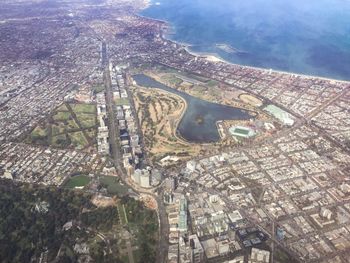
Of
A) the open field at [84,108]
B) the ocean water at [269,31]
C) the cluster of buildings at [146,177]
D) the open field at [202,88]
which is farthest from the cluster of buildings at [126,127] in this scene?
the ocean water at [269,31]

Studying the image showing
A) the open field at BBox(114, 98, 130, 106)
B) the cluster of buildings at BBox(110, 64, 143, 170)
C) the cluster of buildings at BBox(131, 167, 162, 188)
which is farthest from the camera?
the open field at BBox(114, 98, 130, 106)

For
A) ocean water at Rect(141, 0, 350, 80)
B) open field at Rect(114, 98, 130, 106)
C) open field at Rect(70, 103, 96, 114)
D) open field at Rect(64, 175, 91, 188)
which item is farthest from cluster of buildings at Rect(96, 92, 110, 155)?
ocean water at Rect(141, 0, 350, 80)

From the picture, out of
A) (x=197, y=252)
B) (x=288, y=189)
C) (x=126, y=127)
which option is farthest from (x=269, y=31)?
(x=197, y=252)

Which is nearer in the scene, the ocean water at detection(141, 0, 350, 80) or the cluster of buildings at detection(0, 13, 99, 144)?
the cluster of buildings at detection(0, 13, 99, 144)

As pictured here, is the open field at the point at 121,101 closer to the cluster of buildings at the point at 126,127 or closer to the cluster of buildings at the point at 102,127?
the cluster of buildings at the point at 126,127

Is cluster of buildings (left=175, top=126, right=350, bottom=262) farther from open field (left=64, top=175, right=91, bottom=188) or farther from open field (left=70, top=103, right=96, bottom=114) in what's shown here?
open field (left=70, top=103, right=96, bottom=114)

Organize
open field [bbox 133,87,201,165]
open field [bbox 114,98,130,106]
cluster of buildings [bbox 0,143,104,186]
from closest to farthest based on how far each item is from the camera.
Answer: cluster of buildings [bbox 0,143,104,186] < open field [bbox 133,87,201,165] < open field [bbox 114,98,130,106]

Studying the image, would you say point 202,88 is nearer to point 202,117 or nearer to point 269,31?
point 202,117
